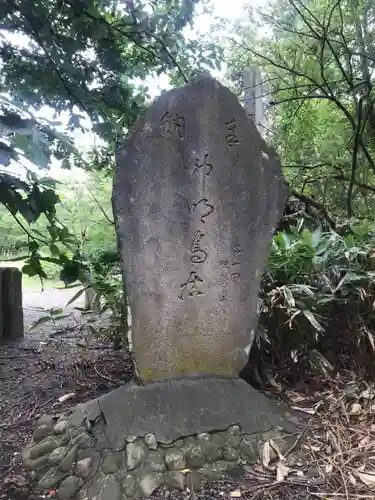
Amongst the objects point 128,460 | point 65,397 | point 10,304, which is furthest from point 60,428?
point 10,304

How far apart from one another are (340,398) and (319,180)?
2343 millimetres

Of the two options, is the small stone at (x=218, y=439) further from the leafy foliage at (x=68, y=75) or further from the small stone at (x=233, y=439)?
the leafy foliage at (x=68, y=75)

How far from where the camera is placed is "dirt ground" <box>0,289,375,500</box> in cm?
171

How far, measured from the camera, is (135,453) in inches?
69.7

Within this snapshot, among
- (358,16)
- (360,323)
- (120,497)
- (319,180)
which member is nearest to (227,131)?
(360,323)

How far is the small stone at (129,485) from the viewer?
→ 65.9 inches

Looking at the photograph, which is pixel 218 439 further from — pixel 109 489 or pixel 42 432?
pixel 42 432

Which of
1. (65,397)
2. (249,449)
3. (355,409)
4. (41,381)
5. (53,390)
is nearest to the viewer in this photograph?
(249,449)

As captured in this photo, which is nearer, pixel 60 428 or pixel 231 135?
pixel 60 428

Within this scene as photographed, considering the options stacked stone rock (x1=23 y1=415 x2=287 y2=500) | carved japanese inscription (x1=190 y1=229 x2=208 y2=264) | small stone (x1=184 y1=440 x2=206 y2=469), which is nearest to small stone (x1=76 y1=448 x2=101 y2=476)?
stacked stone rock (x1=23 y1=415 x2=287 y2=500)

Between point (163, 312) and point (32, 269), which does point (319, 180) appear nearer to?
point (163, 312)

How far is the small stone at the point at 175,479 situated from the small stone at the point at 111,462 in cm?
18

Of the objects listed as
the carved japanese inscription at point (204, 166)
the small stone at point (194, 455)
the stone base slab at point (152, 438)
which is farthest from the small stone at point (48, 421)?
the carved japanese inscription at point (204, 166)

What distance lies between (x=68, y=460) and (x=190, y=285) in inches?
32.6
